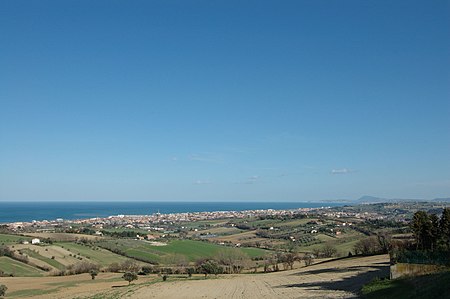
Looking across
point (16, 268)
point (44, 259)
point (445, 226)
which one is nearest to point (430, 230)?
point (445, 226)

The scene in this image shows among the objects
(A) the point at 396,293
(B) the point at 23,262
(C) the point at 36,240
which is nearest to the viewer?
(A) the point at 396,293

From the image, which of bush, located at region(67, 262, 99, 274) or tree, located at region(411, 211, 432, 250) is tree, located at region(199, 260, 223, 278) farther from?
tree, located at region(411, 211, 432, 250)

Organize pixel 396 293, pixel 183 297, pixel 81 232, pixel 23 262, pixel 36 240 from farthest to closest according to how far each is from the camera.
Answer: pixel 81 232
pixel 36 240
pixel 23 262
pixel 183 297
pixel 396 293

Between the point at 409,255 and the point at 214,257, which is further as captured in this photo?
the point at 214,257

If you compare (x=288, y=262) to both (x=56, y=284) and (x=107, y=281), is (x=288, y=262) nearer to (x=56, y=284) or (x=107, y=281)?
(x=107, y=281)

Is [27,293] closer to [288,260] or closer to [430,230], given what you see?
[288,260]

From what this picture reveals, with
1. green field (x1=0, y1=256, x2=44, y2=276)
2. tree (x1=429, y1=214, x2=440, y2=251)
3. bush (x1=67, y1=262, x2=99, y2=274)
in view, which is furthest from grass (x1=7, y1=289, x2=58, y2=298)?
tree (x1=429, y1=214, x2=440, y2=251)

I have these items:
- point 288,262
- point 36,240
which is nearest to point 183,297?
point 288,262
